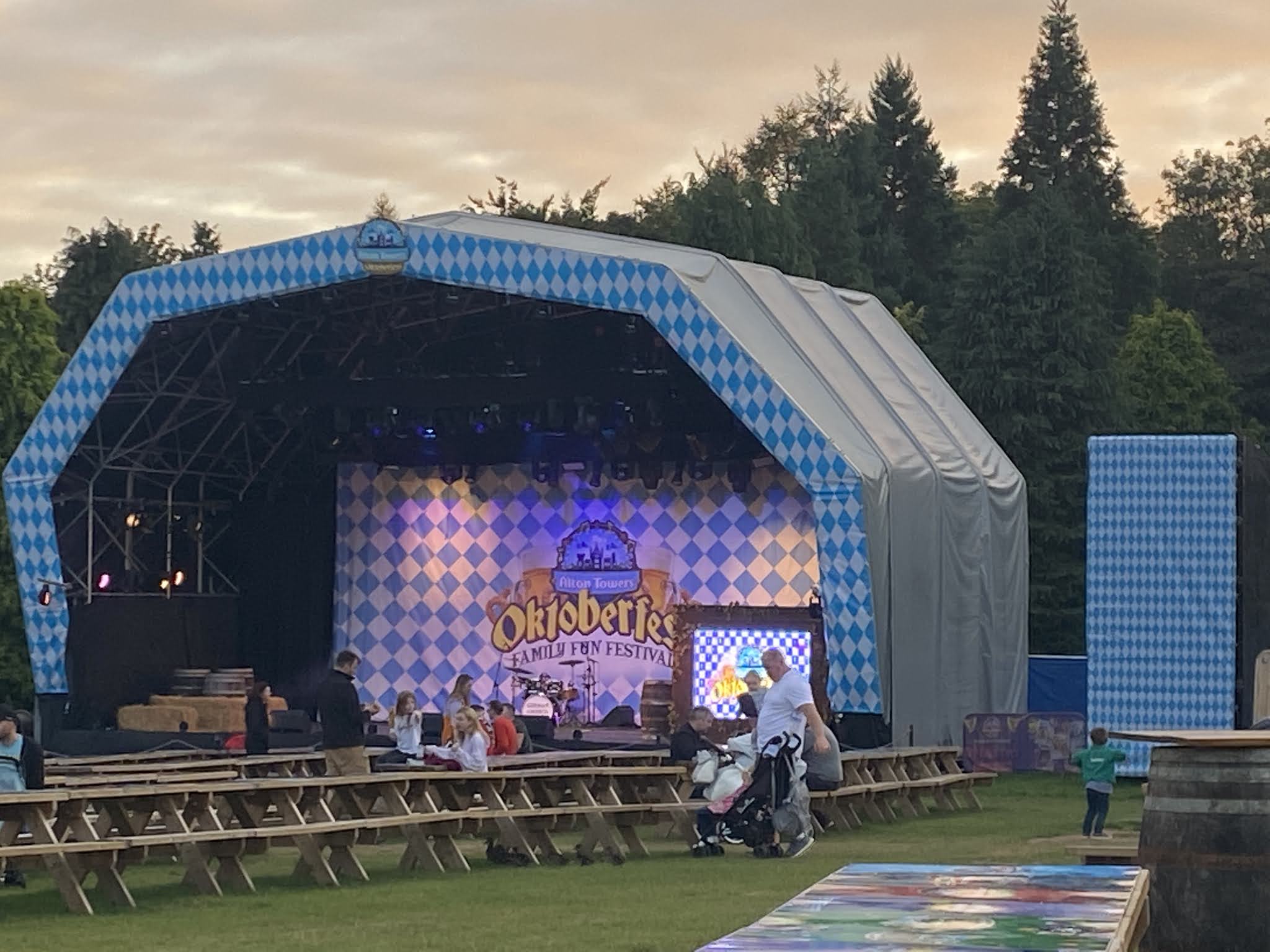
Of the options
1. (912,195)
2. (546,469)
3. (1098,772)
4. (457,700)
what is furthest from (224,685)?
(912,195)

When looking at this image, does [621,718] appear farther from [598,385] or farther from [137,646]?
[137,646]

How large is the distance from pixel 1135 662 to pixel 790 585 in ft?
16.0

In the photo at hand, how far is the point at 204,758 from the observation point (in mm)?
19531

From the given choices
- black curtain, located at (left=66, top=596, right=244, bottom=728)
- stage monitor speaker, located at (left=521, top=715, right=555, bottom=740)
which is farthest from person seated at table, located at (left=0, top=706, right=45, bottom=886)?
black curtain, located at (left=66, top=596, right=244, bottom=728)

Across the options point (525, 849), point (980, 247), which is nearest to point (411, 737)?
point (525, 849)

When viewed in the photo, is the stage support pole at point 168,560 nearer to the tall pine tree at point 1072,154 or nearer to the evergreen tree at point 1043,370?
the evergreen tree at point 1043,370

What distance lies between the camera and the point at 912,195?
61938 mm

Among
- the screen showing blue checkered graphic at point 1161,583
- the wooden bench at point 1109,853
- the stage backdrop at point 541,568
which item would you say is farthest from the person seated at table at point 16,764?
the stage backdrop at point 541,568

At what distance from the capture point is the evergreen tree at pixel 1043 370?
39.7 m

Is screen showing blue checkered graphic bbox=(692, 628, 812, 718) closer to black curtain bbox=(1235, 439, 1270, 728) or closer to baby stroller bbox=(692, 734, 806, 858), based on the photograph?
black curtain bbox=(1235, 439, 1270, 728)

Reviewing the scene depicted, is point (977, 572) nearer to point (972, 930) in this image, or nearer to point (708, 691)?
point (708, 691)

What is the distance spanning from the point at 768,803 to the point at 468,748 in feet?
6.94

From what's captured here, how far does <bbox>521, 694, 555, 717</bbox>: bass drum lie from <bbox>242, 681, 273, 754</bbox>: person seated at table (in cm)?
777

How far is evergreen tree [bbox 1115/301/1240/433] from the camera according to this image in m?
45.6
